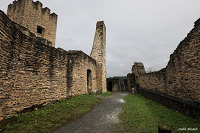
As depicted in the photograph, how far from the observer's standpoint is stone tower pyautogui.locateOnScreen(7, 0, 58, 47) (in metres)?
12.6

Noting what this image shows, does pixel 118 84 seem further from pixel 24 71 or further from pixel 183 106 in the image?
pixel 24 71

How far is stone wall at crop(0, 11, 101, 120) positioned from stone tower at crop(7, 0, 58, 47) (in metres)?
10.8

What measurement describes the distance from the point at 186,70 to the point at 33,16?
17.4 metres

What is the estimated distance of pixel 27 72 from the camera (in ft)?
13.2

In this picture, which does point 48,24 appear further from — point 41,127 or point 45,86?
point 41,127

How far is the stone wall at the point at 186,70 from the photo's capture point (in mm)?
3982

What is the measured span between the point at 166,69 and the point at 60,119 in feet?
21.2

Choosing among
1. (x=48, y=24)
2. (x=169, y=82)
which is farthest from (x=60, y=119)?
(x=48, y=24)

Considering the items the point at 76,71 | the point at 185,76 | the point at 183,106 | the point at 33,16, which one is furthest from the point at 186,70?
the point at 33,16

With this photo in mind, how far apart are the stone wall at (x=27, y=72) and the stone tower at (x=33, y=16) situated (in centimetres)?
1079

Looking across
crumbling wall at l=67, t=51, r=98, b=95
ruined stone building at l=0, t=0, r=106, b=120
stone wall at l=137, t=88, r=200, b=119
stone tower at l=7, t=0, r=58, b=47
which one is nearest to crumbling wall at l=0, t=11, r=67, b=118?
ruined stone building at l=0, t=0, r=106, b=120

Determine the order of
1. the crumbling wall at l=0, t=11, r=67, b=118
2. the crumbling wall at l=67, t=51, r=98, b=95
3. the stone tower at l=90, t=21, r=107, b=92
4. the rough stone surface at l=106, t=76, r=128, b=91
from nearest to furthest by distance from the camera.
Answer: the crumbling wall at l=0, t=11, r=67, b=118 → the crumbling wall at l=67, t=51, r=98, b=95 → the stone tower at l=90, t=21, r=107, b=92 → the rough stone surface at l=106, t=76, r=128, b=91

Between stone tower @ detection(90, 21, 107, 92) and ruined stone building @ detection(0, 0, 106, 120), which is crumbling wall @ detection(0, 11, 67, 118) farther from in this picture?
stone tower @ detection(90, 21, 107, 92)

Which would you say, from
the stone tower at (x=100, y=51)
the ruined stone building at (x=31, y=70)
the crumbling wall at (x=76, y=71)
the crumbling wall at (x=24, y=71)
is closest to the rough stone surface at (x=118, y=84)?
the stone tower at (x=100, y=51)
